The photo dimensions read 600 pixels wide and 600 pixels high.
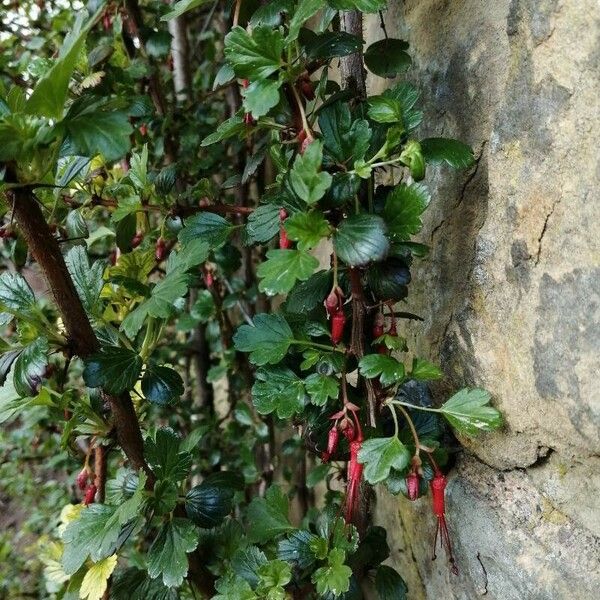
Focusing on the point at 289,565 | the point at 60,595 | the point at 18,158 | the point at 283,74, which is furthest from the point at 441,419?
the point at 60,595

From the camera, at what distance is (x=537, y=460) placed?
56 centimetres

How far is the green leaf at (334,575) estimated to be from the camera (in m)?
0.58

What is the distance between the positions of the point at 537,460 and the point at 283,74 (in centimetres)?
45

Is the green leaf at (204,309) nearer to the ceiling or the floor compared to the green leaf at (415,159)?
nearer to the floor

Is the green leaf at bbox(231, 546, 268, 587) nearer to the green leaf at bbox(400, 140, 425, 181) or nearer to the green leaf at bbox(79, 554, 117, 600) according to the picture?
the green leaf at bbox(79, 554, 117, 600)

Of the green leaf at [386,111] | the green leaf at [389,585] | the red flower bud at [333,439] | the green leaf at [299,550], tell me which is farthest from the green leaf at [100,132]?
the green leaf at [389,585]

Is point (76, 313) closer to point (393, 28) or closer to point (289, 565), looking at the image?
point (289, 565)

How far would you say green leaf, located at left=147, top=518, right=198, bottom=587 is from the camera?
0.64 metres

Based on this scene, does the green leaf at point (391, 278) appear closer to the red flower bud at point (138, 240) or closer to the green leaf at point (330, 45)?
the green leaf at point (330, 45)

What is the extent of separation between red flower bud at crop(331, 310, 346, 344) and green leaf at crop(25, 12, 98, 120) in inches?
12.5

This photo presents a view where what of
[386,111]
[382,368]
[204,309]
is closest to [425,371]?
[382,368]

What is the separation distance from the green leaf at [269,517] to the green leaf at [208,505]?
0.05 m

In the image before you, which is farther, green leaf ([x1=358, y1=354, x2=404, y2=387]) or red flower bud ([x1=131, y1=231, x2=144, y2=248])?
red flower bud ([x1=131, y1=231, x2=144, y2=248])

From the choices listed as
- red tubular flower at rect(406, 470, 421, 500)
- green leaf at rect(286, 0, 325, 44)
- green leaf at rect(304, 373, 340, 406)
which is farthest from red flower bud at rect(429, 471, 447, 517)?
green leaf at rect(286, 0, 325, 44)
